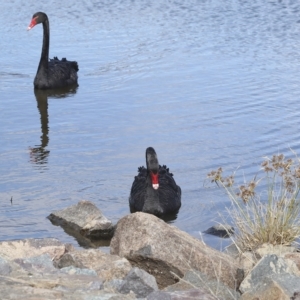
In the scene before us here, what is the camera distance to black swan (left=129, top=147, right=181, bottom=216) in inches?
288

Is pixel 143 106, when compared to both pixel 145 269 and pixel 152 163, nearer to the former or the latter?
pixel 152 163

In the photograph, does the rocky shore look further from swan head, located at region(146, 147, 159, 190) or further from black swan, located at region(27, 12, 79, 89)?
black swan, located at region(27, 12, 79, 89)

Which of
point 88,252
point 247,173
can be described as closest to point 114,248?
point 88,252

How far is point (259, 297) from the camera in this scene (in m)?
4.39

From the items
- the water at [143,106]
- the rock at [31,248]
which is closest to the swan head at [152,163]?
the water at [143,106]

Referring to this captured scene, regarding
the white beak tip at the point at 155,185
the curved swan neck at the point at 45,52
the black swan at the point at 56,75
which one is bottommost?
the white beak tip at the point at 155,185

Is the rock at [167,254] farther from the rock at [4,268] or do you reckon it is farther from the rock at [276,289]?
the rock at [4,268]

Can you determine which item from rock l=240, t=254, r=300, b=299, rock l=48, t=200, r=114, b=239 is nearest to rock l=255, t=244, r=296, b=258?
rock l=240, t=254, r=300, b=299

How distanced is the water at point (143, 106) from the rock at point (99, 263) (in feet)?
4.95

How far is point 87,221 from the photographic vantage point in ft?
21.9

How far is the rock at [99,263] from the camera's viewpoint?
4816mm

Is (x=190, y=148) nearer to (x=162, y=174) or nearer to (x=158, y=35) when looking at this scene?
(x=162, y=174)

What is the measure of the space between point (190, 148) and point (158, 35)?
5.89 metres

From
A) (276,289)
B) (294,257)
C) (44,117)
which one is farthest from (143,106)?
(276,289)
